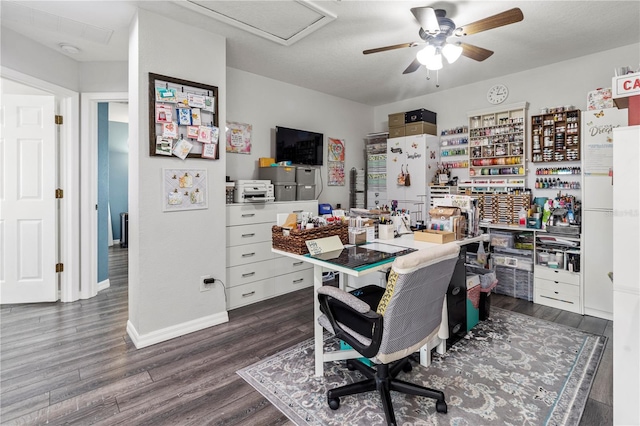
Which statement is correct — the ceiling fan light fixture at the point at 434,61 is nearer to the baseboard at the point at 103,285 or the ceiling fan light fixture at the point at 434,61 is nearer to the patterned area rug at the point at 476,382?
the patterned area rug at the point at 476,382

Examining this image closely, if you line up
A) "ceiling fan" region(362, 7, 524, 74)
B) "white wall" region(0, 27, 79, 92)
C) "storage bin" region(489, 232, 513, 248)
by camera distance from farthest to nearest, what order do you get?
1. "storage bin" region(489, 232, 513, 248)
2. "white wall" region(0, 27, 79, 92)
3. "ceiling fan" region(362, 7, 524, 74)

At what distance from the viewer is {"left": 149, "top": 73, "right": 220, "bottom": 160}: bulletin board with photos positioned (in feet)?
8.45

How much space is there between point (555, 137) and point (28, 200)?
595 centimetres

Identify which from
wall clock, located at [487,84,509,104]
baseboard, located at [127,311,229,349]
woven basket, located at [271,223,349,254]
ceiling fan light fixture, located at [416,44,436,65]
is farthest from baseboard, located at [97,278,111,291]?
wall clock, located at [487,84,509,104]

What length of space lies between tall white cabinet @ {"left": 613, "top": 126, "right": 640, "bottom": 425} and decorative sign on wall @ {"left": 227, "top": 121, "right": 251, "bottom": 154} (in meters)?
3.42

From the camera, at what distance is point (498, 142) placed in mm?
4066

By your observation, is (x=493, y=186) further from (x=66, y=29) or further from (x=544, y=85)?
(x=66, y=29)

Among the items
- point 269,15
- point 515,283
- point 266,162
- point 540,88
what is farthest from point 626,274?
point 266,162

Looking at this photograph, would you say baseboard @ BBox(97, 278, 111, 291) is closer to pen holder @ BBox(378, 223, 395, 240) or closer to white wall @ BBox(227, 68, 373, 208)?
white wall @ BBox(227, 68, 373, 208)

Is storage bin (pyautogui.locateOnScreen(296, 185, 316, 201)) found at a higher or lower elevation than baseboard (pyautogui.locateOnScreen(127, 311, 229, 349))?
higher

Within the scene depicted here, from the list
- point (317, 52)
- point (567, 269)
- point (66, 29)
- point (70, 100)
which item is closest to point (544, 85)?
point (567, 269)

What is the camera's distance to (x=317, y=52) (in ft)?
11.0

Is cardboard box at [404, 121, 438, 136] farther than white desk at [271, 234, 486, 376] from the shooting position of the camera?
Yes

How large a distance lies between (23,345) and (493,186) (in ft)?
16.9
